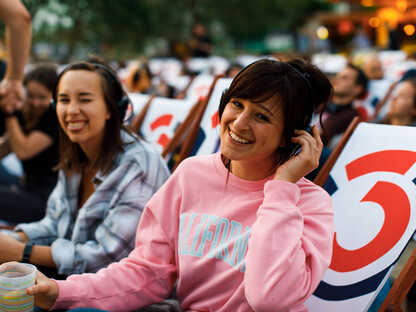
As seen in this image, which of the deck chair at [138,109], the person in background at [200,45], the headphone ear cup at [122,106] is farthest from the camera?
the person in background at [200,45]

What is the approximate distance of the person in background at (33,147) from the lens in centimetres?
341

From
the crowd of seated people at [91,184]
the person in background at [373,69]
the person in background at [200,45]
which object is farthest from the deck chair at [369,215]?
the person in background at [200,45]

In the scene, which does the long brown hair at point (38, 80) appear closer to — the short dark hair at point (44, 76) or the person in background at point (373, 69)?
the short dark hair at point (44, 76)

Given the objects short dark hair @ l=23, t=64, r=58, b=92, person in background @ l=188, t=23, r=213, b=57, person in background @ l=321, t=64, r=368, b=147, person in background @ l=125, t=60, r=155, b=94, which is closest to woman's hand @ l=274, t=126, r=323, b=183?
short dark hair @ l=23, t=64, r=58, b=92

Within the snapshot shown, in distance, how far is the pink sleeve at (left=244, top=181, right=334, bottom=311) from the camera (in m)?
1.37

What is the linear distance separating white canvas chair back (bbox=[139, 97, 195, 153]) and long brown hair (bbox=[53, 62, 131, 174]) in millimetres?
1058

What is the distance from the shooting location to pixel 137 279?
1.76m

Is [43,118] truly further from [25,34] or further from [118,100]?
[118,100]

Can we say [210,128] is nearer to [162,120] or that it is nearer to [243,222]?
[162,120]

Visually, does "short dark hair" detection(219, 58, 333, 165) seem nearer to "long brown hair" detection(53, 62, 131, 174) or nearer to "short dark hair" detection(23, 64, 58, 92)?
"long brown hair" detection(53, 62, 131, 174)

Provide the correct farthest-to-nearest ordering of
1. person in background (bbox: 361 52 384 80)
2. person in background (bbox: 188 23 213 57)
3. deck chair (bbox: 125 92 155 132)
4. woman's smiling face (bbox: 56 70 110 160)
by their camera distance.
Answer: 1. person in background (bbox: 188 23 213 57)
2. person in background (bbox: 361 52 384 80)
3. deck chair (bbox: 125 92 155 132)
4. woman's smiling face (bbox: 56 70 110 160)

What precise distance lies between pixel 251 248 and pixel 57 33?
61.0 feet

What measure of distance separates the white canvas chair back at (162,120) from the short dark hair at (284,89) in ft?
6.34

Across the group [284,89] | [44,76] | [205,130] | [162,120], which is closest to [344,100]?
[162,120]
